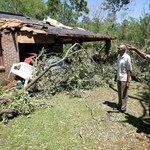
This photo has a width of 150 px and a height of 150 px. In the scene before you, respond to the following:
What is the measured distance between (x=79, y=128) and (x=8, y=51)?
626 centimetres

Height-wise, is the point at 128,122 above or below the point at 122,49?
below

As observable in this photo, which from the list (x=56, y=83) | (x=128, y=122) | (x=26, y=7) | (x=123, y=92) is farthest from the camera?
(x=26, y=7)

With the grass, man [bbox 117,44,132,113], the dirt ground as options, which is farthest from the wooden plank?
man [bbox 117,44,132,113]

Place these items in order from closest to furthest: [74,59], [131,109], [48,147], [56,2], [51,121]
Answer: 1. [48,147]
2. [51,121]
3. [131,109]
4. [74,59]
5. [56,2]

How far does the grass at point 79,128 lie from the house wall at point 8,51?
133 inches

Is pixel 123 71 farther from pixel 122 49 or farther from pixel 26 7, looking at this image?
pixel 26 7

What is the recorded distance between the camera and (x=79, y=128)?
6.52m

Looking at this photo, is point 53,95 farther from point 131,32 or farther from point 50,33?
point 131,32

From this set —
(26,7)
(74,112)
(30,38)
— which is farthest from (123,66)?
(26,7)

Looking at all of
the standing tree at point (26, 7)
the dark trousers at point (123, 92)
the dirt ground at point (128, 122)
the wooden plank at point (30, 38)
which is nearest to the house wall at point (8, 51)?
the wooden plank at point (30, 38)

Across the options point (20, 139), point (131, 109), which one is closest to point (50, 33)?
point (131, 109)

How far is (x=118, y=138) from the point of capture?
19.7 ft

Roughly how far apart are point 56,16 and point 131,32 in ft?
44.0

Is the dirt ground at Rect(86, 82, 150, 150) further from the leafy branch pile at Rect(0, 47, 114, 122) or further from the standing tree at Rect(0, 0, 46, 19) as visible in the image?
the standing tree at Rect(0, 0, 46, 19)
